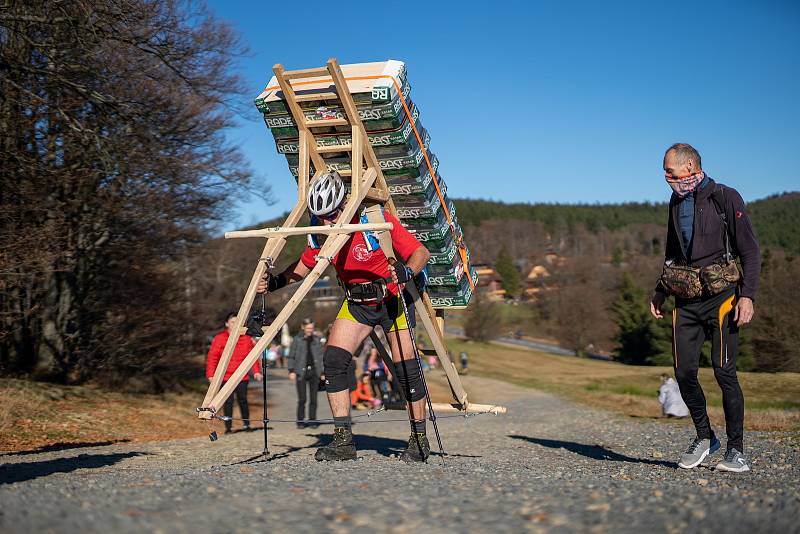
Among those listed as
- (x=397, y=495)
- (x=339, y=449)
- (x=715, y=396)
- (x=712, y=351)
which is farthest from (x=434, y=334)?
(x=715, y=396)

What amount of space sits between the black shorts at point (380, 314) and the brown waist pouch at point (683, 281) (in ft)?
9.04

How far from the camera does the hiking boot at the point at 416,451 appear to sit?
7997 mm

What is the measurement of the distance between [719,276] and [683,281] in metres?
0.31

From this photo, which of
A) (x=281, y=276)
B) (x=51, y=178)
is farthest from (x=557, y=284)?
(x=281, y=276)

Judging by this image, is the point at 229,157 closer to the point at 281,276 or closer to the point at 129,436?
the point at 129,436

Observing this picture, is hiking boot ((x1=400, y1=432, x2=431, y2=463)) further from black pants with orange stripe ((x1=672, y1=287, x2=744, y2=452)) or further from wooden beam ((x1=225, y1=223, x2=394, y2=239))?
black pants with orange stripe ((x1=672, y1=287, x2=744, y2=452))

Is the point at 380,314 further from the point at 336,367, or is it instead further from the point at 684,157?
the point at 684,157

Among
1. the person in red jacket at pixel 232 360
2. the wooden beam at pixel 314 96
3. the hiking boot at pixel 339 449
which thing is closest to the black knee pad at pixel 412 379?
the hiking boot at pixel 339 449

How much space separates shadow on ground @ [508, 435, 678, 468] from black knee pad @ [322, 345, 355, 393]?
10.7ft

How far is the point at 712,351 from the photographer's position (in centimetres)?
679

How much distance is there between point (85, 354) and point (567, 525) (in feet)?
60.6

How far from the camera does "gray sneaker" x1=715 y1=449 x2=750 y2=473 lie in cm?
655

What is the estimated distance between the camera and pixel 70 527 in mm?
3750

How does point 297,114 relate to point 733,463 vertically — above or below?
above
